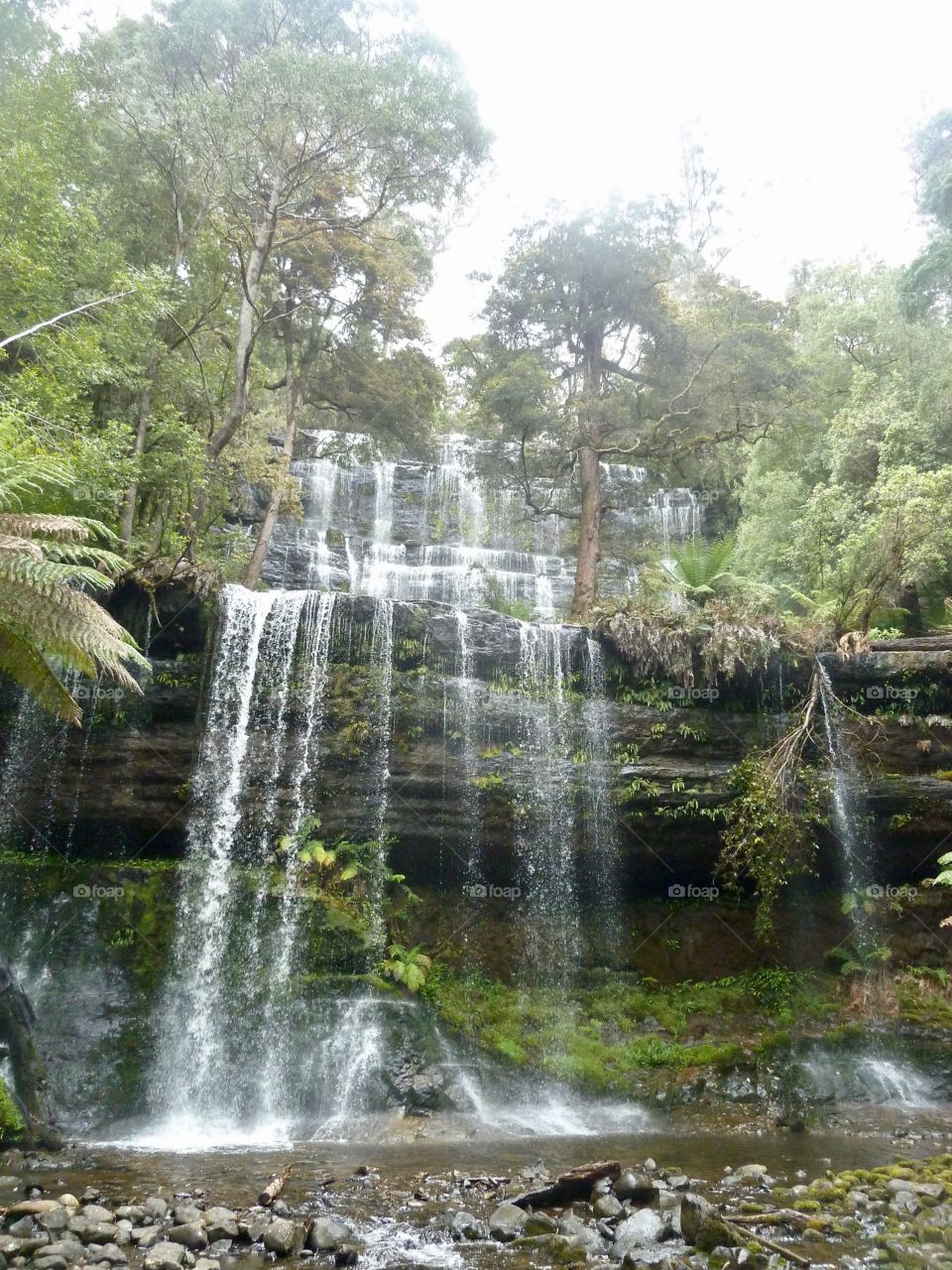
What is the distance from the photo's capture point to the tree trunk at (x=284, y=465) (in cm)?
1684

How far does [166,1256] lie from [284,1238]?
754mm

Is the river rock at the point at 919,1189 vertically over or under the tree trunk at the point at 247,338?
under

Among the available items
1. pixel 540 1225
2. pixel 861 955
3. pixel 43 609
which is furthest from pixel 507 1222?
pixel 861 955

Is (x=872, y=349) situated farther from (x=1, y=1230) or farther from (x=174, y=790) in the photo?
(x=1, y=1230)

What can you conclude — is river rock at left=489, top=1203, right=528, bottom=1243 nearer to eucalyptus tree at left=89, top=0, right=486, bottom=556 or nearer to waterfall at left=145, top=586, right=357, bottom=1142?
waterfall at left=145, top=586, right=357, bottom=1142

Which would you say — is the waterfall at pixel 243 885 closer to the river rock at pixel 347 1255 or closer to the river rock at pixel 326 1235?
the river rock at pixel 326 1235

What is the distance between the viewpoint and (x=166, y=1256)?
5.14m

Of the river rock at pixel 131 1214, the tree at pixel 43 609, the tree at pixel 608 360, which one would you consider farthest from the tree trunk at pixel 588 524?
the river rock at pixel 131 1214

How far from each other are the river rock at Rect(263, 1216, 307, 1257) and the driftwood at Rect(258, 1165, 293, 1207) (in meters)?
0.82

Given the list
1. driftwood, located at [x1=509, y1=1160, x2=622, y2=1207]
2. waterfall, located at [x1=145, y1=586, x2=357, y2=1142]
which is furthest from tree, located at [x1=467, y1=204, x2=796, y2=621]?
driftwood, located at [x1=509, y1=1160, x2=622, y2=1207]

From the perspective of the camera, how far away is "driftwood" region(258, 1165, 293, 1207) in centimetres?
636

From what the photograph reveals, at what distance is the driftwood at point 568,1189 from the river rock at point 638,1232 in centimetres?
69

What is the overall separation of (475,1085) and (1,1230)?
6.36 metres

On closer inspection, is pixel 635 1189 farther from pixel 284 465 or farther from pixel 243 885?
pixel 284 465
